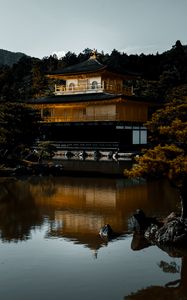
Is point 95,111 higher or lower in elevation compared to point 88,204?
higher

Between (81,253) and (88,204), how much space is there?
8.63 meters

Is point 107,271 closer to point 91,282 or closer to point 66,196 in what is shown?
point 91,282

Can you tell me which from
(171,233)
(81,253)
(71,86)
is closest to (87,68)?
(71,86)

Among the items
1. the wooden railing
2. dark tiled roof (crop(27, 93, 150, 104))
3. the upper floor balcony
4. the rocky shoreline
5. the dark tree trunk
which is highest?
the upper floor balcony

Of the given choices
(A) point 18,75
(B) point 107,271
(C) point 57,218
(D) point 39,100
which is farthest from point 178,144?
(A) point 18,75

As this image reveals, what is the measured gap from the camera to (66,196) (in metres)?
24.8

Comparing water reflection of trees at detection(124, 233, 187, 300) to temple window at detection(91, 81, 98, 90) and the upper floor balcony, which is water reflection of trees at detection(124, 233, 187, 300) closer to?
the upper floor balcony

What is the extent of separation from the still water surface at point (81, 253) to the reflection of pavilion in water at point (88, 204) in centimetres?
4

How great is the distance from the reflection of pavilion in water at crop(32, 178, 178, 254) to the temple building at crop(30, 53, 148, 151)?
22139mm

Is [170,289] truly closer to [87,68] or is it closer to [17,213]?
[17,213]

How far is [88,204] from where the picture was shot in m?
22.5

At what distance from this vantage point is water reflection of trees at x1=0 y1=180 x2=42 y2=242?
16.5m

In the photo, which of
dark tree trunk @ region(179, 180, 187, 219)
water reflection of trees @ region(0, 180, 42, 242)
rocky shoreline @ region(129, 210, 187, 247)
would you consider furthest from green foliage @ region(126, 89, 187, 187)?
water reflection of trees @ region(0, 180, 42, 242)

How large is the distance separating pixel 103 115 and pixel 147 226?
128 feet
